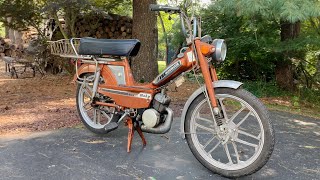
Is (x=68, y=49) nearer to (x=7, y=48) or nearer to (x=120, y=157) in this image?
(x=120, y=157)

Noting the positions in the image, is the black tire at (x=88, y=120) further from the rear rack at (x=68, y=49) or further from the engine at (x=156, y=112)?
the engine at (x=156, y=112)

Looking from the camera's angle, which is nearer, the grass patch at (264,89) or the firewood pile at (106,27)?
the grass patch at (264,89)

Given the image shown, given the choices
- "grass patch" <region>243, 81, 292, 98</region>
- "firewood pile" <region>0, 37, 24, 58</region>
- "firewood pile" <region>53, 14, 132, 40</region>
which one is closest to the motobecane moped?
"grass patch" <region>243, 81, 292, 98</region>

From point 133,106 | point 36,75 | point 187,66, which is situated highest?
point 187,66

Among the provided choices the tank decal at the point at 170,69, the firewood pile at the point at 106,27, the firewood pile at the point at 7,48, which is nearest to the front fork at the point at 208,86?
the tank decal at the point at 170,69

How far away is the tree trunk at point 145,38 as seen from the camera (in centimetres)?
582

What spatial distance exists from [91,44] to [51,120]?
55.4 inches

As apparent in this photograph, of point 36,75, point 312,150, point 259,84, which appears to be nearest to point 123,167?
point 312,150

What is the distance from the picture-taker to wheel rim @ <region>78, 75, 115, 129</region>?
3.53 metres

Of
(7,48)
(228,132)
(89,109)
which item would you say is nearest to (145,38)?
(89,109)

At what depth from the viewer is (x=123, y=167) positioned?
276cm

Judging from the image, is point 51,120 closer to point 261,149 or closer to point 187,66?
point 187,66

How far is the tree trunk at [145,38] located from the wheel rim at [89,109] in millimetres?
2089

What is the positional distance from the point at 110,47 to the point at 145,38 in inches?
109
